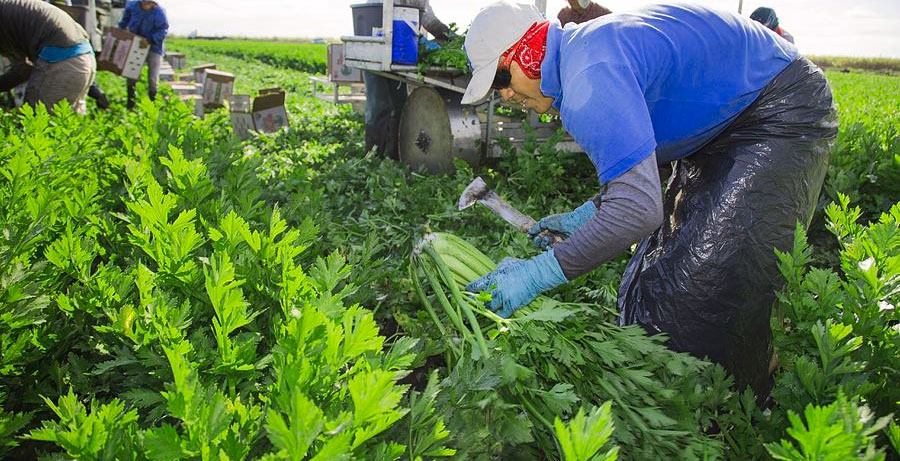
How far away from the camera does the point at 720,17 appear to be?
246 cm

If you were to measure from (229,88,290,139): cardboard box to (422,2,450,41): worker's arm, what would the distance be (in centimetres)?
383

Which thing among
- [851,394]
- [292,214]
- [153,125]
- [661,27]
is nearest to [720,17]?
[661,27]

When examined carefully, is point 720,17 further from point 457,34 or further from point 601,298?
point 457,34

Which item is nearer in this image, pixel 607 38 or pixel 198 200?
pixel 607 38

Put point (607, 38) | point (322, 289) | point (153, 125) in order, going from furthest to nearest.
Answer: point (153, 125)
point (607, 38)
point (322, 289)

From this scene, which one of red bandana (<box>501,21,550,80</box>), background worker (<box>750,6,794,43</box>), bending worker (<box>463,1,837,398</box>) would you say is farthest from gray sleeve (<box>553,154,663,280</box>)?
background worker (<box>750,6,794,43</box>)

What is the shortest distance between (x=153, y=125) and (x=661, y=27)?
13.5ft

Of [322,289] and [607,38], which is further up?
[607,38]

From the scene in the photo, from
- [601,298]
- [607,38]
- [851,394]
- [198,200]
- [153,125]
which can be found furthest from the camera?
[153,125]

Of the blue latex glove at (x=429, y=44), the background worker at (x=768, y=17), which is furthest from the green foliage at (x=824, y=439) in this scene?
the background worker at (x=768, y=17)

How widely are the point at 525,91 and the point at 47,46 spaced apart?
249 inches

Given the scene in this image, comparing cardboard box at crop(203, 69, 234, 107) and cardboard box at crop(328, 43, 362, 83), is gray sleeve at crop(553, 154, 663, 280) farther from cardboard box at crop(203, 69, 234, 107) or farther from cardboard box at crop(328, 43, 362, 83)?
cardboard box at crop(203, 69, 234, 107)

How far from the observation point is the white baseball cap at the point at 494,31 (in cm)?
243

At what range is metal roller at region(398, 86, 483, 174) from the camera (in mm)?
6328
